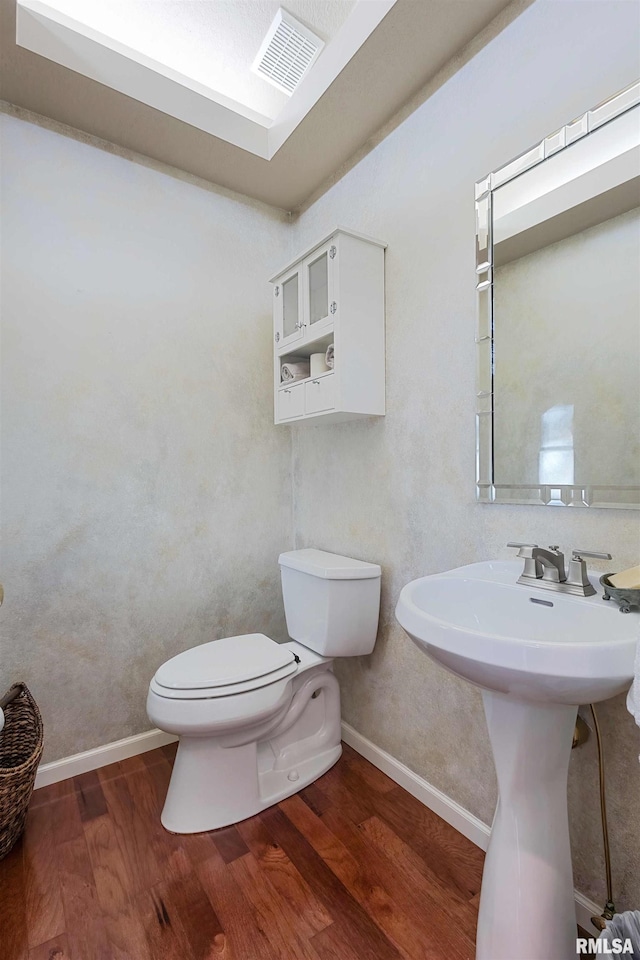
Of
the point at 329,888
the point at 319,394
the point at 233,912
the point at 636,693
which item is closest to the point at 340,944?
the point at 329,888

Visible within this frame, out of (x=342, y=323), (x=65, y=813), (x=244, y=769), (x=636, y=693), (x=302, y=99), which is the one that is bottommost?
(x=65, y=813)

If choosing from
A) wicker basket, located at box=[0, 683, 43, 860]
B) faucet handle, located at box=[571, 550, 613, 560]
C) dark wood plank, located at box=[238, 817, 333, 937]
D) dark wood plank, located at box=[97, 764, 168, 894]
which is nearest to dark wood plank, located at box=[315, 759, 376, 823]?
dark wood plank, located at box=[238, 817, 333, 937]

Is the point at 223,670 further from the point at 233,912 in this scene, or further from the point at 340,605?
the point at 233,912

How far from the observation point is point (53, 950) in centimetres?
108

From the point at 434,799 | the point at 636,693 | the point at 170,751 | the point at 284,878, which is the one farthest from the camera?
the point at 170,751

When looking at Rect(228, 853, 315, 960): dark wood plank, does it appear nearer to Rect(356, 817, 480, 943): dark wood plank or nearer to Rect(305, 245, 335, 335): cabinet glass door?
Rect(356, 817, 480, 943): dark wood plank

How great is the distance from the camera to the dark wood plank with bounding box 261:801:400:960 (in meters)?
1.08

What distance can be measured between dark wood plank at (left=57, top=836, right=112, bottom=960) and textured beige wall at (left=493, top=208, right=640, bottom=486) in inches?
61.0

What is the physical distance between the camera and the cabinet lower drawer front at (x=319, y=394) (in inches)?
64.0

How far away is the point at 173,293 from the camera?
1925mm

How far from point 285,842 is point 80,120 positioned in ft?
8.42

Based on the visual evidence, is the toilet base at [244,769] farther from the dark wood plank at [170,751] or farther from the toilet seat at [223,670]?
the dark wood plank at [170,751]

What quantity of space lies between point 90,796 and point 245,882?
0.70m

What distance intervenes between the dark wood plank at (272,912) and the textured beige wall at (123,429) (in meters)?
0.77
